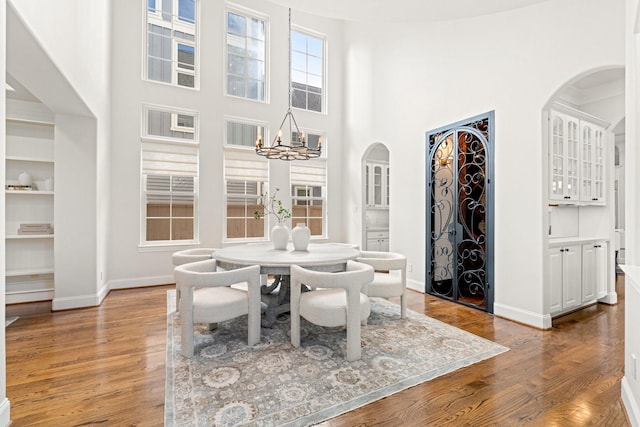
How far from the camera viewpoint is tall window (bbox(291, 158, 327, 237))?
21.3ft

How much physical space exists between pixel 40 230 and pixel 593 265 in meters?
6.92

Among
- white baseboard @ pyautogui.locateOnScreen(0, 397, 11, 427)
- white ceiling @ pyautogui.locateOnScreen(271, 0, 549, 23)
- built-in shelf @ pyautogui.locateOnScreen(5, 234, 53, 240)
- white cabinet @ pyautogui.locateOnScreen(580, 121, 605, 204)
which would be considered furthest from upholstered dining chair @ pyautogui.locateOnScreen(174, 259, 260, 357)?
white cabinet @ pyautogui.locateOnScreen(580, 121, 605, 204)

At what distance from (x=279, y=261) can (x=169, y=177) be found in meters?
3.40

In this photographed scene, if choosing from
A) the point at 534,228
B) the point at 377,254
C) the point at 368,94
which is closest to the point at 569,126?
the point at 534,228

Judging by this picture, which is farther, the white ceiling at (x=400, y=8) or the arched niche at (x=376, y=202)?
the arched niche at (x=376, y=202)

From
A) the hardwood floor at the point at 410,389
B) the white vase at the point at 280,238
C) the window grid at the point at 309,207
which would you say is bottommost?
the hardwood floor at the point at 410,389

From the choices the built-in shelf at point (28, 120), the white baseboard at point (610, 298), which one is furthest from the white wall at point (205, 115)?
the white baseboard at point (610, 298)

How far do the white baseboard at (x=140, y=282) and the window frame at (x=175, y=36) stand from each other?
3.16 meters

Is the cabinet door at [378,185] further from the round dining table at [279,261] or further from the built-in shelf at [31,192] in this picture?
the built-in shelf at [31,192]

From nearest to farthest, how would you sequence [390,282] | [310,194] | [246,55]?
[390,282] → [246,55] → [310,194]

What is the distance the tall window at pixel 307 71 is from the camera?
660cm

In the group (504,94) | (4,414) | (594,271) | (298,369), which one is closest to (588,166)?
(594,271)

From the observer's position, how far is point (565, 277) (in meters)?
3.62

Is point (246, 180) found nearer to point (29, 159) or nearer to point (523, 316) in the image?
point (29, 159)
